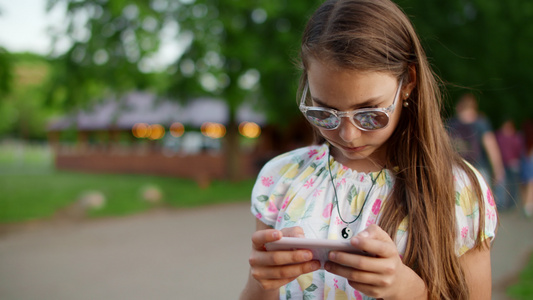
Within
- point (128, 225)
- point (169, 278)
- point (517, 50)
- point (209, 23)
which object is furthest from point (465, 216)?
point (517, 50)

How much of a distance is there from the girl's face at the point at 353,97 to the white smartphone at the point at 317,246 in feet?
1.32

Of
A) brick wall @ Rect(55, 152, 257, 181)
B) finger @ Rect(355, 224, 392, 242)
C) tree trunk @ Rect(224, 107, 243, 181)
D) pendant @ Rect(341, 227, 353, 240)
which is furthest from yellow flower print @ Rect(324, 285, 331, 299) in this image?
brick wall @ Rect(55, 152, 257, 181)

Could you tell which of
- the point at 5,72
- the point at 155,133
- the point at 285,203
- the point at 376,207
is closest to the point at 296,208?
the point at 285,203

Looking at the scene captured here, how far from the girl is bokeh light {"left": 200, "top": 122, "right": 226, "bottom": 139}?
23665 millimetres

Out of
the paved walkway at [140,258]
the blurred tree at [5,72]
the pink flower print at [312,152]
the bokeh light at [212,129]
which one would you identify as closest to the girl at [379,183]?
the pink flower print at [312,152]

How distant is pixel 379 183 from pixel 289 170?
1.09ft

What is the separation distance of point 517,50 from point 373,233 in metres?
19.2

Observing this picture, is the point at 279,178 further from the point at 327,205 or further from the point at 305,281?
the point at 305,281

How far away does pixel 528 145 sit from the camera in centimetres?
2144

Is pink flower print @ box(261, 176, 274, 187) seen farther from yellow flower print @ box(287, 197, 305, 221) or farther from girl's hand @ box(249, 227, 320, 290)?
girl's hand @ box(249, 227, 320, 290)

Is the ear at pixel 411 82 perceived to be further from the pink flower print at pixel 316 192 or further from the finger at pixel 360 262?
the finger at pixel 360 262

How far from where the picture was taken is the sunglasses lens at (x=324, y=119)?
1.50m

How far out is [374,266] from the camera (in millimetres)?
1241

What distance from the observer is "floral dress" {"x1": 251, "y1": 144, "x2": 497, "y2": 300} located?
150cm
